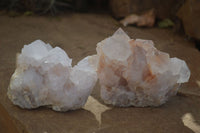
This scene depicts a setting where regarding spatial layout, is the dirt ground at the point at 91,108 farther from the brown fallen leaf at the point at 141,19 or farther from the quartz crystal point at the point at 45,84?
the brown fallen leaf at the point at 141,19

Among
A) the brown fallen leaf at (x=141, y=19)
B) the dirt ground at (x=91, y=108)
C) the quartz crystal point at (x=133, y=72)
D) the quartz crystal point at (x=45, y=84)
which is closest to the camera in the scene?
the dirt ground at (x=91, y=108)

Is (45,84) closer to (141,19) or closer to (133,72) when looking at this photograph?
(133,72)

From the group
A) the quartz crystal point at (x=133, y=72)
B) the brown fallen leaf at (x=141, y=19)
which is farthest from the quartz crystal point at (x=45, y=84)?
the brown fallen leaf at (x=141, y=19)

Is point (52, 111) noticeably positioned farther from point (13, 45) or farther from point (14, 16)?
point (14, 16)

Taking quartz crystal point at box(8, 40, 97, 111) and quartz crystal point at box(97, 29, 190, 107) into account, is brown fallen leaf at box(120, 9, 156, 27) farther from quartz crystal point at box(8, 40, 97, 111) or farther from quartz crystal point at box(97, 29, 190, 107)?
quartz crystal point at box(8, 40, 97, 111)

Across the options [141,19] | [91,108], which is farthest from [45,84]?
[141,19]

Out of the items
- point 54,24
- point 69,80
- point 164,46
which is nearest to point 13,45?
point 54,24
